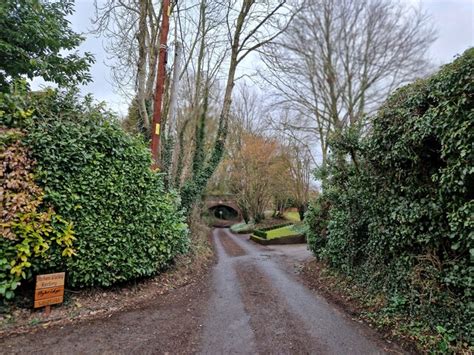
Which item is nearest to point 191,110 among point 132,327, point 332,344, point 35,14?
point 35,14

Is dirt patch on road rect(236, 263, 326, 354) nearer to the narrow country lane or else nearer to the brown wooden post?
the narrow country lane

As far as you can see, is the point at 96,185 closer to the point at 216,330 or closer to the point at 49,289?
the point at 49,289

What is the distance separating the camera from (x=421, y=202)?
11.2ft

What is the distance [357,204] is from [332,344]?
2818mm

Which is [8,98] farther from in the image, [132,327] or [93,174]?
[132,327]

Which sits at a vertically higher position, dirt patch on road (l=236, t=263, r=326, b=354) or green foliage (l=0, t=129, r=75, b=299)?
green foliage (l=0, t=129, r=75, b=299)

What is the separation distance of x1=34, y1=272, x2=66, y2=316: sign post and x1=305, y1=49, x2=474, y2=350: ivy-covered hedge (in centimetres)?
473

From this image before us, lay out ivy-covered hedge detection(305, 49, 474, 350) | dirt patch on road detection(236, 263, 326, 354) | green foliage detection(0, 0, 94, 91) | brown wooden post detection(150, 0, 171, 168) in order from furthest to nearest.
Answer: brown wooden post detection(150, 0, 171, 168) < green foliage detection(0, 0, 94, 91) < dirt patch on road detection(236, 263, 326, 354) < ivy-covered hedge detection(305, 49, 474, 350)

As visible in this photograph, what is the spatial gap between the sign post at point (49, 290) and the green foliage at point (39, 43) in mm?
4075

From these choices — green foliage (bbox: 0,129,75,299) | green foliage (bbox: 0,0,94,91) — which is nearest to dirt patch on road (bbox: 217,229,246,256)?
green foliage (bbox: 0,129,75,299)

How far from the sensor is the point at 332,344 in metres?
3.04

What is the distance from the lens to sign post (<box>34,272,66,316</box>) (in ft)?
10.6

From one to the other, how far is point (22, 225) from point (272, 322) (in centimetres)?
358

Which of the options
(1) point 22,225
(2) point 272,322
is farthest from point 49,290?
(2) point 272,322
